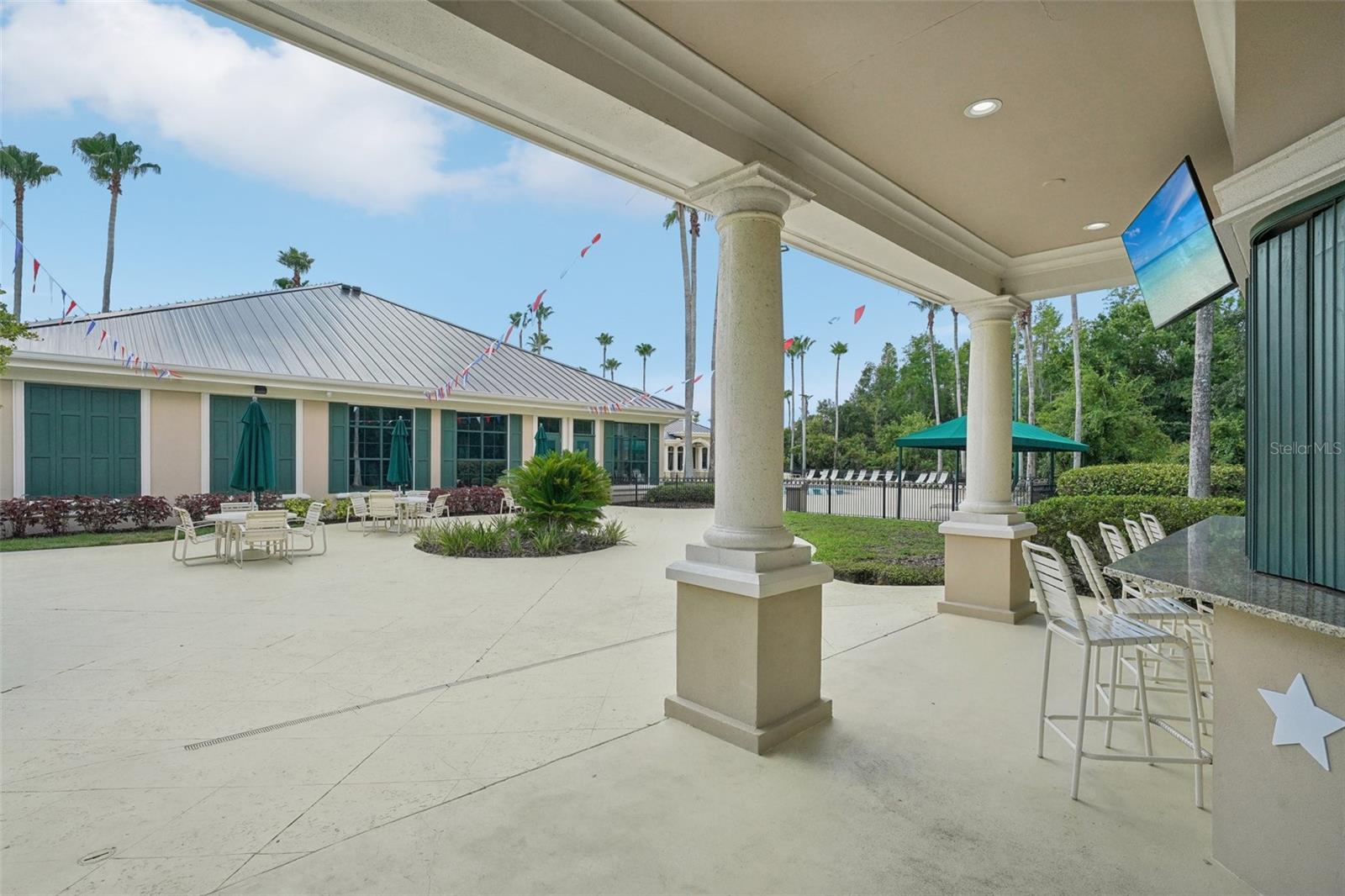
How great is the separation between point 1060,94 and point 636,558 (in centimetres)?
701

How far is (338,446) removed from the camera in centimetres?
1288

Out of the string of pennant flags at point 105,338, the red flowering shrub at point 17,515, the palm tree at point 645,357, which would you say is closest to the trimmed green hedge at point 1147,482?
the string of pennant flags at point 105,338

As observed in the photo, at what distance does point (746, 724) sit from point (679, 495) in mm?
14175

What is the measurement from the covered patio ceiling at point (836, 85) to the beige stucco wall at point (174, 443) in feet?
38.8

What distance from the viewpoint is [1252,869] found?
1.93 metres

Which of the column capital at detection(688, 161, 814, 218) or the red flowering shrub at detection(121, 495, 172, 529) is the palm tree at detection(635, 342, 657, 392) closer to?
the red flowering shrub at detection(121, 495, 172, 529)

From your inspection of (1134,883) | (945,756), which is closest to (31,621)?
(945,756)

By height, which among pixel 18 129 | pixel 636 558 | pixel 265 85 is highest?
pixel 265 85

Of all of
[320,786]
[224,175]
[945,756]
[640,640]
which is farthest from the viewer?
[224,175]

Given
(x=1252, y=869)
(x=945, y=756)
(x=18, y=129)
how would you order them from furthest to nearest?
(x=18, y=129)
(x=945, y=756)
(x=1252, y=869)

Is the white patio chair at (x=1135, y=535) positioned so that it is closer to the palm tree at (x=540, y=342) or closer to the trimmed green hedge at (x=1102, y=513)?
the trimmed green hedge at (x=1102, y=513)

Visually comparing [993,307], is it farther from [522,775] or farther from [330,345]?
[330,345]

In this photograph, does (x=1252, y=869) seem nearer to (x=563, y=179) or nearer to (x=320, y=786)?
(x=320, y=786)

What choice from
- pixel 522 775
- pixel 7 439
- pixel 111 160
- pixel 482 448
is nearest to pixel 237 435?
pixel 7 439
